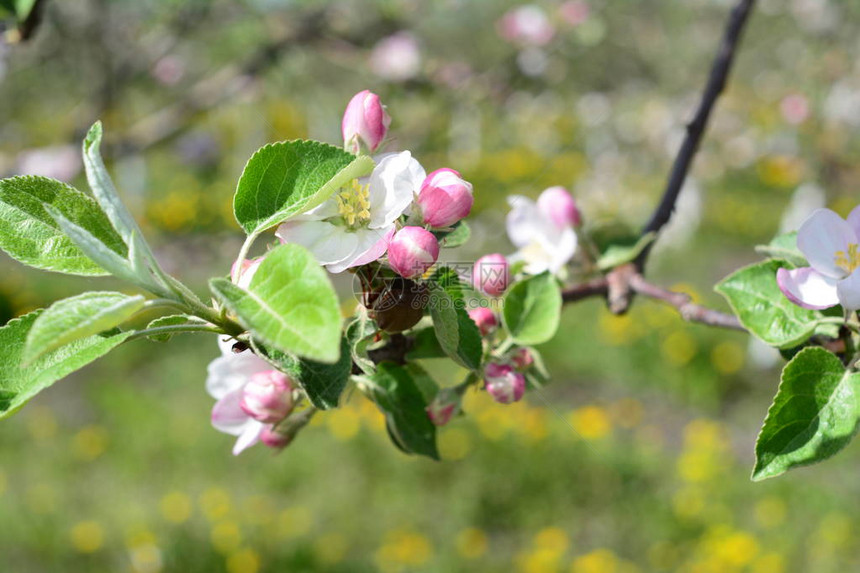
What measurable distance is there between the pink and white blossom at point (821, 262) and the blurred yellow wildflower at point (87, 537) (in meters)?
2.87

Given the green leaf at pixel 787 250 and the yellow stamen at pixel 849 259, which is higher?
the yellow stamen at pixel 849 259

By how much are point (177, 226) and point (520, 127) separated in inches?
153

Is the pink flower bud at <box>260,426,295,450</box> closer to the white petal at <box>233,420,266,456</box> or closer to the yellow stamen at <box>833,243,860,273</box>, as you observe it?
the white petal at <box>233,420,266,456</box>

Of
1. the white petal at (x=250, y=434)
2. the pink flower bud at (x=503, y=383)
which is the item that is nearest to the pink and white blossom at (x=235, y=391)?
the white petal at (x=250, y=434)

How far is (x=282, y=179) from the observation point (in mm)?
578

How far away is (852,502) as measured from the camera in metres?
2.98

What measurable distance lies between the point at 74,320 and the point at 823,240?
2.01 feet

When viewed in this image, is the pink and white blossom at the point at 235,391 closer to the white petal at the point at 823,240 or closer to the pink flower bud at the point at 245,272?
the pink flower bud at the point at 245,272

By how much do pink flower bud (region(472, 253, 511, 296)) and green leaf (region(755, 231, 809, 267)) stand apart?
27 centimetres

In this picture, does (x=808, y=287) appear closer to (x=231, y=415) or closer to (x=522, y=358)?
(x=522, y=358)

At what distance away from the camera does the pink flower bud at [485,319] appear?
768mm

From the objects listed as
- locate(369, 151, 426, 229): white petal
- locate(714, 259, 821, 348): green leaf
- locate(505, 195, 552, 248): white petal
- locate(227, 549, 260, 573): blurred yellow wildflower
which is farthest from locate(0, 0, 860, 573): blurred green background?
locate(369, 151, 426, 229): white petal

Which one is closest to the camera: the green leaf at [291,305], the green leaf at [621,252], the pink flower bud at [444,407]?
the green leaf at [291,305]

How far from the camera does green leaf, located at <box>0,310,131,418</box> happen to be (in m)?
0.47
